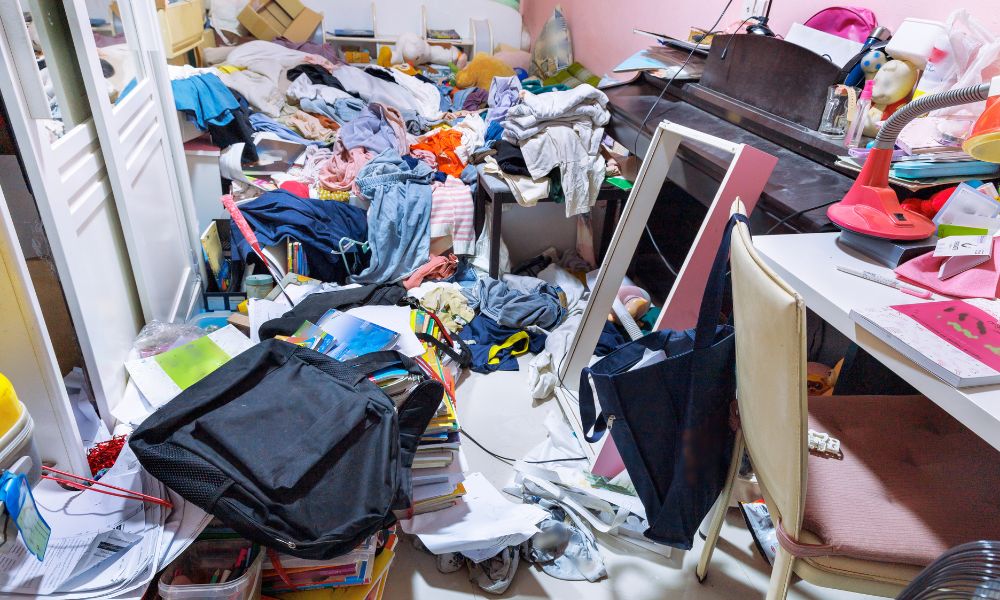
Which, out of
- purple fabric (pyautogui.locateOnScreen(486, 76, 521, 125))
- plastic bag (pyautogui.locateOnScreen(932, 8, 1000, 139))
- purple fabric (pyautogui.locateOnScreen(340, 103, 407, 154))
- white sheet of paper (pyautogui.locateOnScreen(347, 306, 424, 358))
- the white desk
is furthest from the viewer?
purple fabric (pyautogui.locateOnScreen(486, 76, 521, 125))

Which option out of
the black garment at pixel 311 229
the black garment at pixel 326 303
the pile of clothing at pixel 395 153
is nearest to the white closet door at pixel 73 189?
the black garment at pixel 326 303

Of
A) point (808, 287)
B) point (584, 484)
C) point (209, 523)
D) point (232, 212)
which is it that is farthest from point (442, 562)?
point (232, 212)

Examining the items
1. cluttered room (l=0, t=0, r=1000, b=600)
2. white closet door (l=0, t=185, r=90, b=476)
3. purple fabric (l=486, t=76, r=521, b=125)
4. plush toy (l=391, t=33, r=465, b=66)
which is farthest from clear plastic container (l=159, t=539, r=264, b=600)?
plush toy (l=391, t=33, r=465, b=66)

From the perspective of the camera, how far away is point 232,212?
86.1 inches

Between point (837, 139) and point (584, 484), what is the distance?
3.79 feet

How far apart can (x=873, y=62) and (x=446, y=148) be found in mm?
1800

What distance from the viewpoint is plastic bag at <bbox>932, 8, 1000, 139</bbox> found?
4.25 feet

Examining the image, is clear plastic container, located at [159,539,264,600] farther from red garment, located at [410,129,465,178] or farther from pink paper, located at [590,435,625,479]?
red garment, located at [410,129,465,178]

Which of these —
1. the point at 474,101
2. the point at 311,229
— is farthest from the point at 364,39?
the point at 311,229

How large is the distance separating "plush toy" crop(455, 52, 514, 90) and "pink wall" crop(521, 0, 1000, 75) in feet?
1.65

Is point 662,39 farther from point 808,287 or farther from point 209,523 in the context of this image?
point 209,523

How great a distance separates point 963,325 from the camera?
35.9 inches

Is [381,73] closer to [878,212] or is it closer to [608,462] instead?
[608,462]

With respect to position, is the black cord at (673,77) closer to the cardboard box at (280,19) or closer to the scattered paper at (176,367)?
the scattered paper at (176,367)
